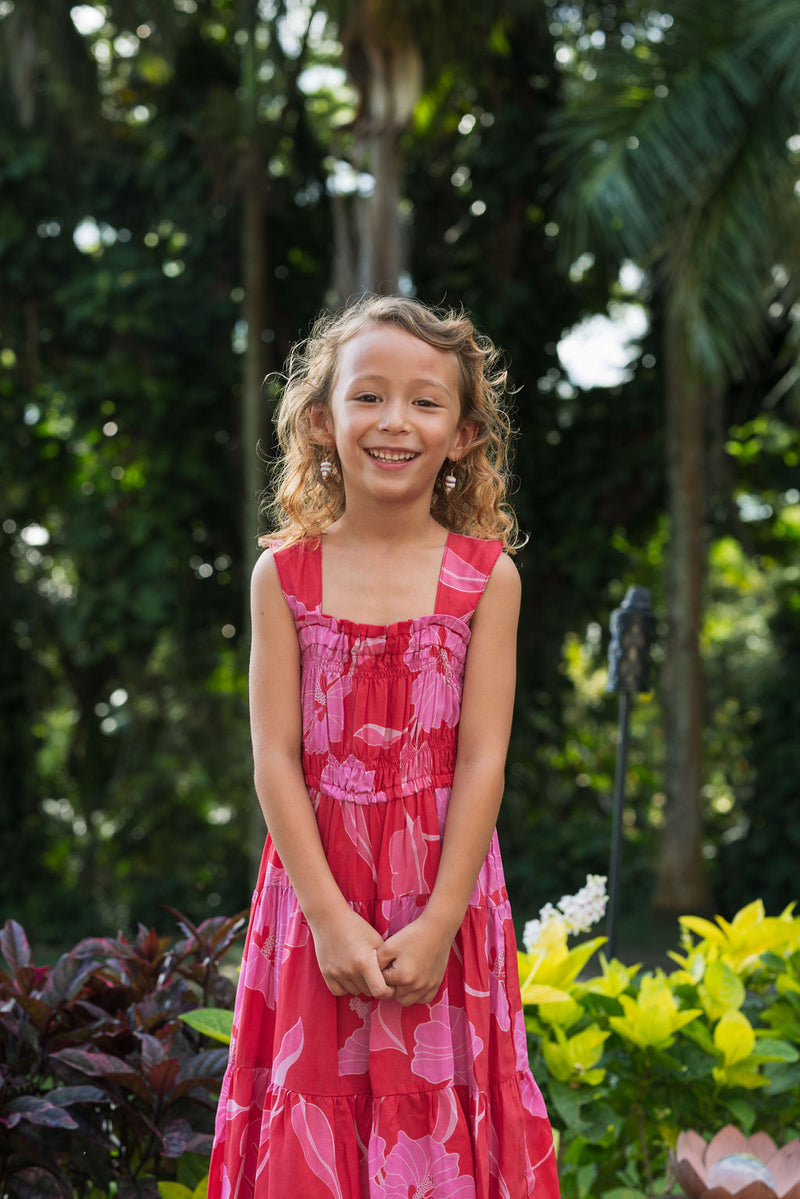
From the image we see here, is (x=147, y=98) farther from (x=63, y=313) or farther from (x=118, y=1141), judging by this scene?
(x=118, y=1141)

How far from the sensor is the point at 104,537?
9391 millimetres

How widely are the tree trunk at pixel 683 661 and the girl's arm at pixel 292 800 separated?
23.6 ft

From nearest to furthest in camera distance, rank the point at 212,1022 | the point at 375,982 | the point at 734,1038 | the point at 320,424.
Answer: the point at 375,982 → the point at 320,424 → the point at 212,1022 → the point at 734,1038

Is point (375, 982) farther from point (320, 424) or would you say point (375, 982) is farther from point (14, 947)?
point (14, 947)

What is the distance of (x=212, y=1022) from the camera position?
193 centimetres

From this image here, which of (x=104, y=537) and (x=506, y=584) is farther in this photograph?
(x=104, y=537)

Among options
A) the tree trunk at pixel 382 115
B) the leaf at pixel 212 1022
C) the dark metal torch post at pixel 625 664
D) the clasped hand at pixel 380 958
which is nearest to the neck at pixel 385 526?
the clasped hand at pixel 380 958

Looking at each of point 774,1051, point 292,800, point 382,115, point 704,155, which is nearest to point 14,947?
point 292,800

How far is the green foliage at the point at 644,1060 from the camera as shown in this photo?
2086mm

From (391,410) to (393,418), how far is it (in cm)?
2

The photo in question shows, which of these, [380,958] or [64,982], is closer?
[380,958]

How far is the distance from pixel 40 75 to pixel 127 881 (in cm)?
697

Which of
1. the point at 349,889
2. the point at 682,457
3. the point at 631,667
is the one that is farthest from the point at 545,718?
the point at 349,889

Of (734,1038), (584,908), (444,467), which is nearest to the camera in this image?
(444,467)
